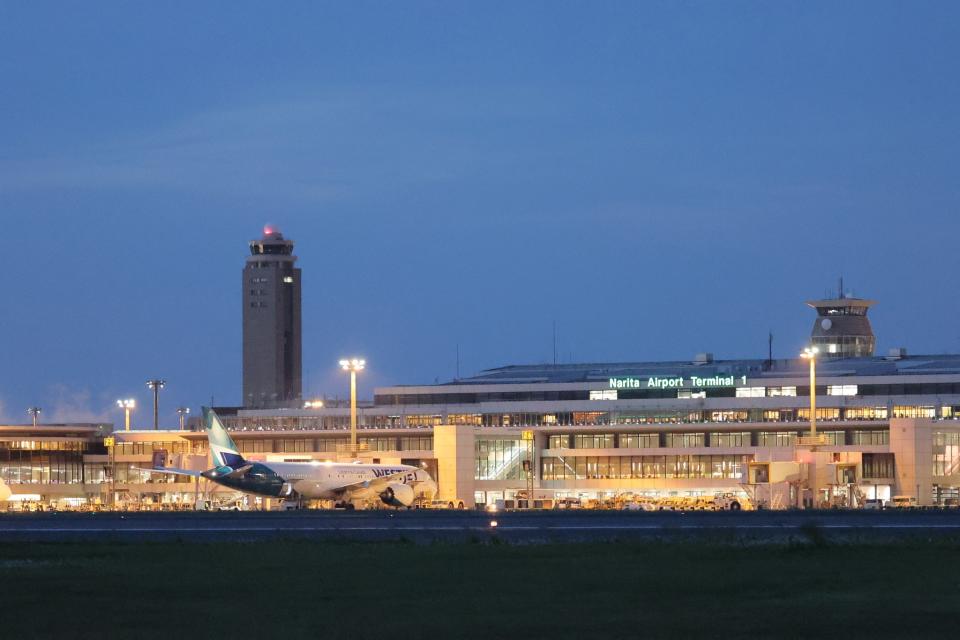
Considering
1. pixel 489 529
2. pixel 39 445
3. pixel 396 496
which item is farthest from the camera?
pixel 39 445

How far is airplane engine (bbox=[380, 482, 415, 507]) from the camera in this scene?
406 ft

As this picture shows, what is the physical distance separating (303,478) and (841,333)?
95.3m

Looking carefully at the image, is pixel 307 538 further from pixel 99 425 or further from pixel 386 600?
pixel 99 425

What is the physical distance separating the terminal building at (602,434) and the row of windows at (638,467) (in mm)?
147

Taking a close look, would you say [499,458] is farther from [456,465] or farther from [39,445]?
[39,445]

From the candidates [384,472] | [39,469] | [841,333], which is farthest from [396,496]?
[841,333]

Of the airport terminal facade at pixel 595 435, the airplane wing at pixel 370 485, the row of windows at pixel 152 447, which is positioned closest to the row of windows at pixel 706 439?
the airport terminal facade at pixel 595 435

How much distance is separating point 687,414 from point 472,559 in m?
125

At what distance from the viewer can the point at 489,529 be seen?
6225cm

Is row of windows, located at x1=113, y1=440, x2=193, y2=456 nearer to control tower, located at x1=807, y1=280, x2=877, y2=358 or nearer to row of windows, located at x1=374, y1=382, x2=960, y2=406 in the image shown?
row of windows, located at x1=374, y1=382, x2=960, y2=406

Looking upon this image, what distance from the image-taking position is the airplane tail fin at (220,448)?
394ft

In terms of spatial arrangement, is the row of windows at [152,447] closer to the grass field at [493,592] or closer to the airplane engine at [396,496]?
the airplane engine at [396,496]

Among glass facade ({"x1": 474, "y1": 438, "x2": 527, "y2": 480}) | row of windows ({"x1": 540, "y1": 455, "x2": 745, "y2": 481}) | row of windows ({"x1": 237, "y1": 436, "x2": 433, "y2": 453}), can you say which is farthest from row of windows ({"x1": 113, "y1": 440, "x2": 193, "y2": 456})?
row of windows ({"x1": 540, "y1": 455, "x2": 745, "y2": 481})

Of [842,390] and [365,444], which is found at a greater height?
[842,390]
